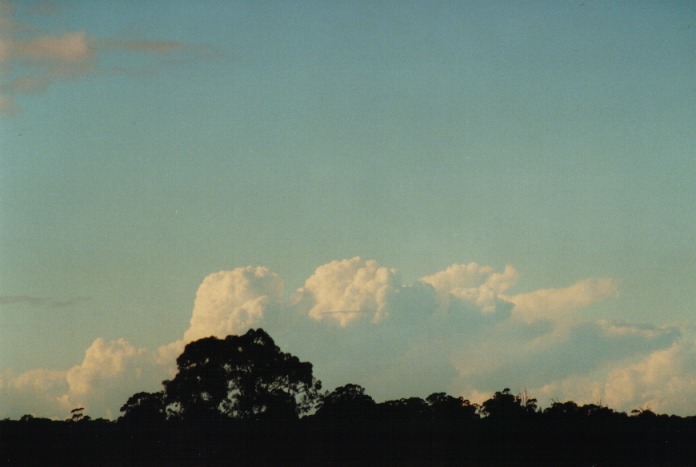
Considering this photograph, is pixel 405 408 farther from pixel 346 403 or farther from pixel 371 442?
pixel 371 442

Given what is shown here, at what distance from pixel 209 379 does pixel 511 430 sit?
28.3 metres

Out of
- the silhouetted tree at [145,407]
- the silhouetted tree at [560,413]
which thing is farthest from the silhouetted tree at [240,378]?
the silhouetted tree at [560,413]

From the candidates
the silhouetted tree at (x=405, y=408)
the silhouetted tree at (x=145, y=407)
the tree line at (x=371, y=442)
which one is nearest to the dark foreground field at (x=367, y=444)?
the tree line at (x=371, y=442)

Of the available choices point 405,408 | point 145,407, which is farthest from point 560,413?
point 145,407

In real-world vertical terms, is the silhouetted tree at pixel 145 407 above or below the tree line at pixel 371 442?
above

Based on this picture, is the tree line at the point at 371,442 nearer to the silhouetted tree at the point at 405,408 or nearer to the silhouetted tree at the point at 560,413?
the silhouetted tree at the point at 560,413

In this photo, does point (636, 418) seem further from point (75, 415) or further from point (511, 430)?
point (75, 415)

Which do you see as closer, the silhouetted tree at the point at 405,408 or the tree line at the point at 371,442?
the tree line at the point at 371,442

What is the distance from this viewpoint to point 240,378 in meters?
68.1

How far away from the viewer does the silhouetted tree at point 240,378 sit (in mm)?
67062

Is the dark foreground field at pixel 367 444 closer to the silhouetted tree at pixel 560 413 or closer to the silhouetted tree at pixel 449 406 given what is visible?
the silhouetted tree at pixel 560 413

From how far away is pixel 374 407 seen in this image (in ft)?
212

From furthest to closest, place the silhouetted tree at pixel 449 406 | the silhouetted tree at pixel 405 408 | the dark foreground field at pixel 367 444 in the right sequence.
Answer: the silhouetted tree at pixel 449 406 → the silhouetted tree at pixel 405 408 → the dark foreground field at pixel 367 444

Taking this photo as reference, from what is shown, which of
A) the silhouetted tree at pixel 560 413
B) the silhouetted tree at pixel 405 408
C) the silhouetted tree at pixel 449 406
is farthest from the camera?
the silhouetted tree at pixel 449 406
